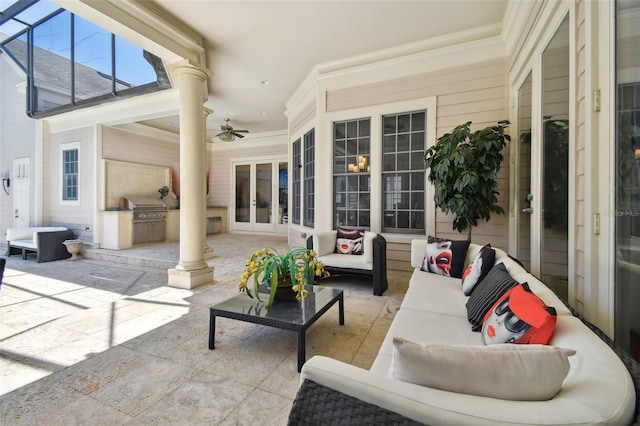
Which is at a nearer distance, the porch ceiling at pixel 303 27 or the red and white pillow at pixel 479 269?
the red and white pillow at pixel 479 269

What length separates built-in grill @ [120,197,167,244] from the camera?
669 centimetres

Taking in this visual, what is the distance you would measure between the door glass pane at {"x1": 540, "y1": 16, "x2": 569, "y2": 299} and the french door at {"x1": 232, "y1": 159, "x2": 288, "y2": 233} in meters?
6.94

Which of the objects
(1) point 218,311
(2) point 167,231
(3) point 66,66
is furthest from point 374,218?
(3) point 66,66

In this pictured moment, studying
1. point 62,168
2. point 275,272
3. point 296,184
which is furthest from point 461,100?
point 62,168

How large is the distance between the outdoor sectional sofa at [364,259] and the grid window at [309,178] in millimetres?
1668

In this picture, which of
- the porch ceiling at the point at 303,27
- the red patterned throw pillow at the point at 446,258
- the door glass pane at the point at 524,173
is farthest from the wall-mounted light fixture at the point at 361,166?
the door glass pane at the point at 524,173

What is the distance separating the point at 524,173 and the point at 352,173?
2.34m

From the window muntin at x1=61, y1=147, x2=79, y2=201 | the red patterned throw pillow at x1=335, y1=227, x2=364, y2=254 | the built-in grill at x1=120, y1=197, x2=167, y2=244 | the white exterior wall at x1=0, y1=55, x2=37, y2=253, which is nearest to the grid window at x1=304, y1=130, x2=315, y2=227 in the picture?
the red patterned throw pillow at x1=335, y1=227, x2=364, y2=254

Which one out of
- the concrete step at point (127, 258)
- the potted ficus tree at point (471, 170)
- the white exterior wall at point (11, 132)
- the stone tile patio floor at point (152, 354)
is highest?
the white exterior wall at point (11, 132)

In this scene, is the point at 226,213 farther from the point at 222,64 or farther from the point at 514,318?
the point at 514,318

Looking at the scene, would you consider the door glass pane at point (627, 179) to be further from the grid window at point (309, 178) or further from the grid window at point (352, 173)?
the grid window at point (309, 178)

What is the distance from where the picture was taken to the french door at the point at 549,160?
2.12 m

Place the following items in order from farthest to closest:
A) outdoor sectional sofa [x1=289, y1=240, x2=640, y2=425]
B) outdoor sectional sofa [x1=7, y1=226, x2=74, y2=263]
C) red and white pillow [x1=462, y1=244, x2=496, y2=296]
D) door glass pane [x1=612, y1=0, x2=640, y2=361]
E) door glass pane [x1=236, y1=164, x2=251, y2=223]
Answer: door glass pane [x1=236, y1=164, x2=251, y2=223]
outdoor sectional sofa [x1=7, y1=226, x2=74, y2=263]
red and white pillow [x1=462, y1=244, x2=496, y2=296]
door glass pane [x1=612, y1=0, x2=640, y2=361]
outdoor sectional sofa [x1=289, y1=240, x2=640, y2=425]

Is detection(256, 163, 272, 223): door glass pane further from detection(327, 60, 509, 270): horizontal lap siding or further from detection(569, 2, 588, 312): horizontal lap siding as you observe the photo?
detection(569, 2, 588, 312): horizontal lap siding
